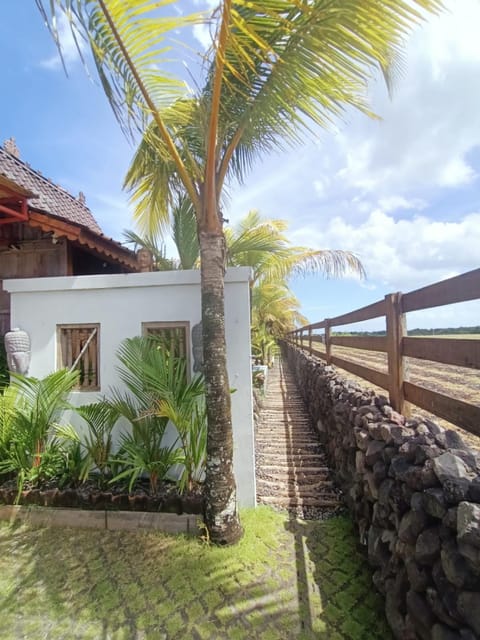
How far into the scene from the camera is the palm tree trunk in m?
3.09

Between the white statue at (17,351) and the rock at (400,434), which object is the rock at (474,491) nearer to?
the rock at (400,434)

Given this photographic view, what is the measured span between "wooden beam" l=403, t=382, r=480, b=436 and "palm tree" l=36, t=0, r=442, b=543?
5.40ft

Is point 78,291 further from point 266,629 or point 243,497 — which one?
point 266,629

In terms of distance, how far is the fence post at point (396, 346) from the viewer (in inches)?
103

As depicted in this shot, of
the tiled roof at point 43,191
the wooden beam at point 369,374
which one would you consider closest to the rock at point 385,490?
the wooden beam at point 369,374

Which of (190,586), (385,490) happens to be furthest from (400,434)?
(190,586)

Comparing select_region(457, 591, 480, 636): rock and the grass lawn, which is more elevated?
select_region(457, 591, 480, 636): rock

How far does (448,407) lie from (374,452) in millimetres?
826

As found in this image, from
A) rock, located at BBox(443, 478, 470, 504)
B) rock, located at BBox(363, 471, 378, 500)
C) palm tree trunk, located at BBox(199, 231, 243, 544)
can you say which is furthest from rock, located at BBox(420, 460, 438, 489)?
palm tree trunk, located at BBox(199, 231, 243, 544)

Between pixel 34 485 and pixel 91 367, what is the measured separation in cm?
152

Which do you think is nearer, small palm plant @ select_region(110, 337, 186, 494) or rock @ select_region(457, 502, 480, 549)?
rock @ select_region(457, 502, 480, 549)

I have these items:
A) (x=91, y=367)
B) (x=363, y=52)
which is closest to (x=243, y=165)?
(x=363, y=52)

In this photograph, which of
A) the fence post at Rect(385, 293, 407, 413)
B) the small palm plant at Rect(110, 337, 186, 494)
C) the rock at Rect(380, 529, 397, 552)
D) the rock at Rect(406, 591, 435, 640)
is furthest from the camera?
the small palm plant at Rect(110, 337, 186, 494)

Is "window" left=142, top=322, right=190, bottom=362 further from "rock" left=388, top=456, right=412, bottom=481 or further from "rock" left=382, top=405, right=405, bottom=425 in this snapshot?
"rock" left=388, top=456, right=412, bottom=481
